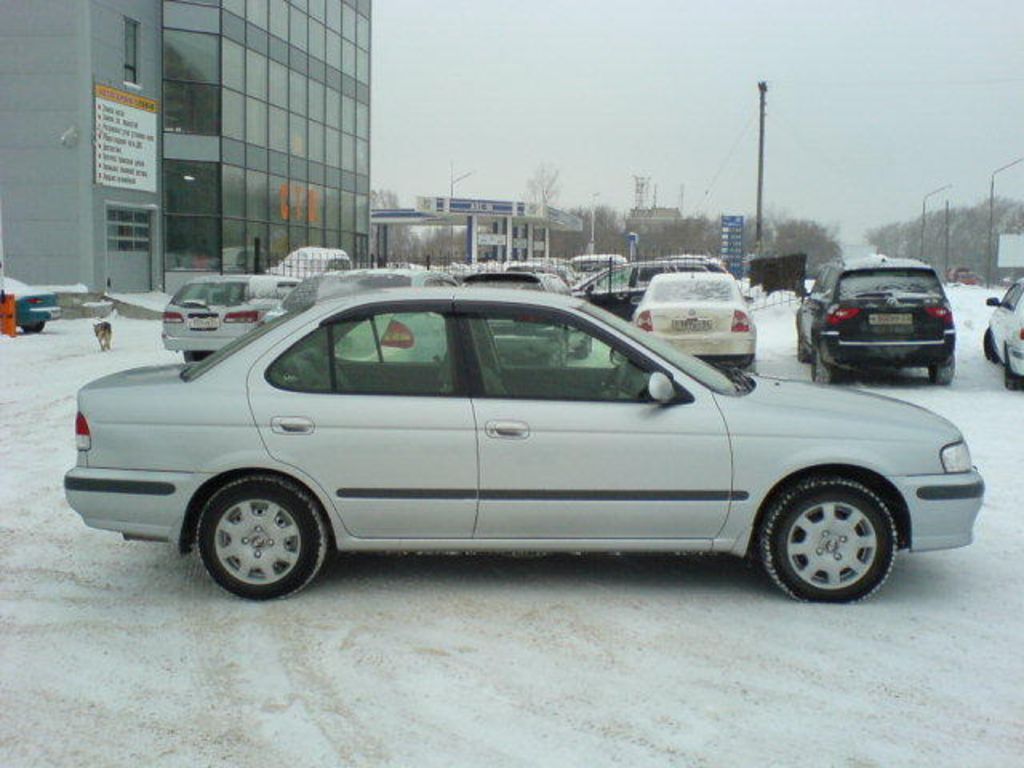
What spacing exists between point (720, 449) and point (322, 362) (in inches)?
79.9

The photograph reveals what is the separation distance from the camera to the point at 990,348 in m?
16.0

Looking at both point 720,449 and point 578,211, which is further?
point 578,211

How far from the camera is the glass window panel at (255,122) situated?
35844mm

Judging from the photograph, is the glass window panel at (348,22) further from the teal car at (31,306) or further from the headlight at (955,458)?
the headlight at (955,458)

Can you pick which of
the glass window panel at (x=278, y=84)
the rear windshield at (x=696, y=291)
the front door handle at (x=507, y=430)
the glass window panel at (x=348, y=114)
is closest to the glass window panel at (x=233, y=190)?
the glass window panel at (x=278, y=84)

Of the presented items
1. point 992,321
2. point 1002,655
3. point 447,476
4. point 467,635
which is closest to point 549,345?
point 447,476

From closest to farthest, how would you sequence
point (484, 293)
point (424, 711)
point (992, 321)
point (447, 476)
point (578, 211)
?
point (424, 711), point (447, 476), point (484, 293), point (992, 321), point (578, 211)

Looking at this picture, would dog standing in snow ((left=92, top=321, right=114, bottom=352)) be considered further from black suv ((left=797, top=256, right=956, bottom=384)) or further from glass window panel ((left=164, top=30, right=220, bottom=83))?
glass window panel ((left=164, top=30, right=220, bottom=83))

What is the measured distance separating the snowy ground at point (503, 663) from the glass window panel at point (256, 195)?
30.6 meters

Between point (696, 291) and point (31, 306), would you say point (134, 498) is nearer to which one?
point (696, 291)

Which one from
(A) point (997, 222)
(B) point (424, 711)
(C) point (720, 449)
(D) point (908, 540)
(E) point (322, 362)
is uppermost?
(A) point (997, 222)

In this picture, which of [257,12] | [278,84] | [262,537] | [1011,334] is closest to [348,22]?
[278,84]

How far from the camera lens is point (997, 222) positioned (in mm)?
118562

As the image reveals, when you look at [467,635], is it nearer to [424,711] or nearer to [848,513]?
[424,711]
